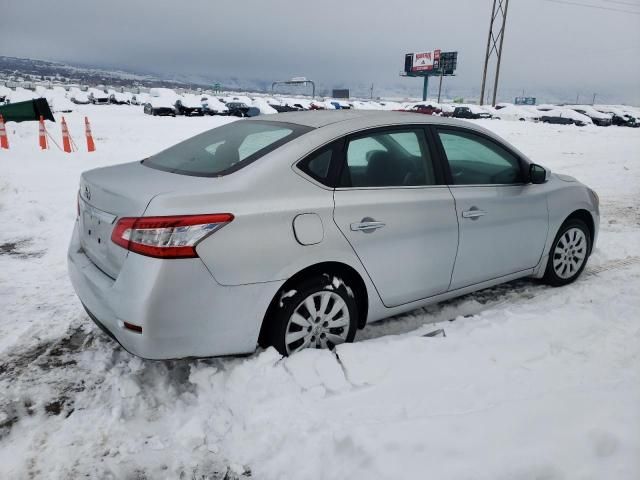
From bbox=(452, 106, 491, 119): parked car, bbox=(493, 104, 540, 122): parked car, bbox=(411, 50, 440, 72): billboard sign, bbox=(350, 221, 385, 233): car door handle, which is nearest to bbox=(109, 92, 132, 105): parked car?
bbox=(452, 106, 491, 119): parked car

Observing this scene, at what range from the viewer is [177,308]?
2.51m

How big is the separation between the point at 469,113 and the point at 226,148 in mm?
39979

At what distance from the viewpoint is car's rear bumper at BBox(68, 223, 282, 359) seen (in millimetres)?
2465

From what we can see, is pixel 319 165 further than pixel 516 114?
No

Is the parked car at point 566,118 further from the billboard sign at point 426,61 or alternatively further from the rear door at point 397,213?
the billboard sign at point 426,61

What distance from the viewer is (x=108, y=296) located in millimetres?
2656

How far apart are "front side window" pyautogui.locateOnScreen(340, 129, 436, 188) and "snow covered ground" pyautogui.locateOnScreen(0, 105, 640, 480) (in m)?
1.06

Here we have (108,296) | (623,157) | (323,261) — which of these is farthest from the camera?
(623,157)

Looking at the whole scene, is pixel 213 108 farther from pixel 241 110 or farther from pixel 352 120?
pixel 352 120

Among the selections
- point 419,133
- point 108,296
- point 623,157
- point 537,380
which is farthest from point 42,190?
point 623,157

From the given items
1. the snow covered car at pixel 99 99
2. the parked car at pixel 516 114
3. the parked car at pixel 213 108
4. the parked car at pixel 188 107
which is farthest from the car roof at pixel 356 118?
the snow covered car at pixel 99 99

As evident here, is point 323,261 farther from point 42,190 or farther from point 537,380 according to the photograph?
point 42,190

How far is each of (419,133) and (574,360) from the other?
5.93ft

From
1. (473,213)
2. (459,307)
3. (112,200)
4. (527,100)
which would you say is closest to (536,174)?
(473,213)
